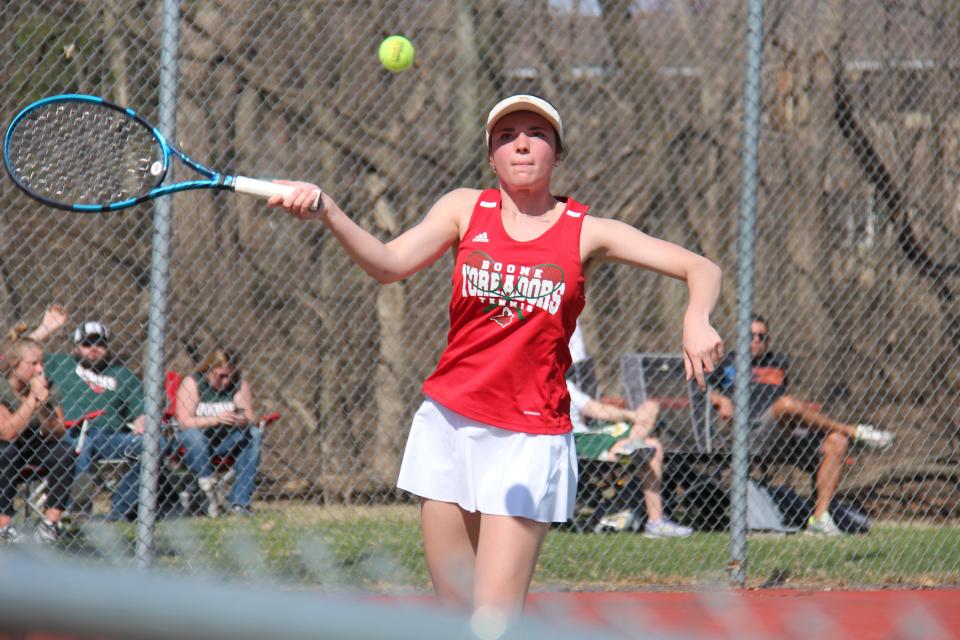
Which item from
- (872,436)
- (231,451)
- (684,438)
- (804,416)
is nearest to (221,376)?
(231,451)

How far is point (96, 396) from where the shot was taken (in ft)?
24.1

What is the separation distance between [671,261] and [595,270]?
3.77 metres

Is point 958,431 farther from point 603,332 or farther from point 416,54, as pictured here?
point 416,54

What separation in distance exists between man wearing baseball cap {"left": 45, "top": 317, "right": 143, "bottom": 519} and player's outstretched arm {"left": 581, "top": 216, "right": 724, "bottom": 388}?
4.50 metres

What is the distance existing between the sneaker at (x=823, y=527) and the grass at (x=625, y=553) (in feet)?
0.48

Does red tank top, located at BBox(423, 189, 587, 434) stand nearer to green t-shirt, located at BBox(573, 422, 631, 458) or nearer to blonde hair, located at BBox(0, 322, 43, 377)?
blonde hair, located at BBox(0, 322, 43, 377)

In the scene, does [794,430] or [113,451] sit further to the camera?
[794,430]

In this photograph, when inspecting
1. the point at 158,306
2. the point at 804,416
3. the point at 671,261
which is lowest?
the point at 804,416

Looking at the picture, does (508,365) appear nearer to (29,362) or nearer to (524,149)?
(524,149)

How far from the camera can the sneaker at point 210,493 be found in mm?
7207

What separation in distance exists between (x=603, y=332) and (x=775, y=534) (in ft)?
8.34

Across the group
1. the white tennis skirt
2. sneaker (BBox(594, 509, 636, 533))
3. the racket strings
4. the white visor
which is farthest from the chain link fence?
the white visor

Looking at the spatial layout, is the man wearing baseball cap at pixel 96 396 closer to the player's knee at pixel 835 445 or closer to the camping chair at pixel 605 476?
the camping chair at pixel 605 476

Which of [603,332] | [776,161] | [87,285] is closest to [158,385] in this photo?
[87,285]
